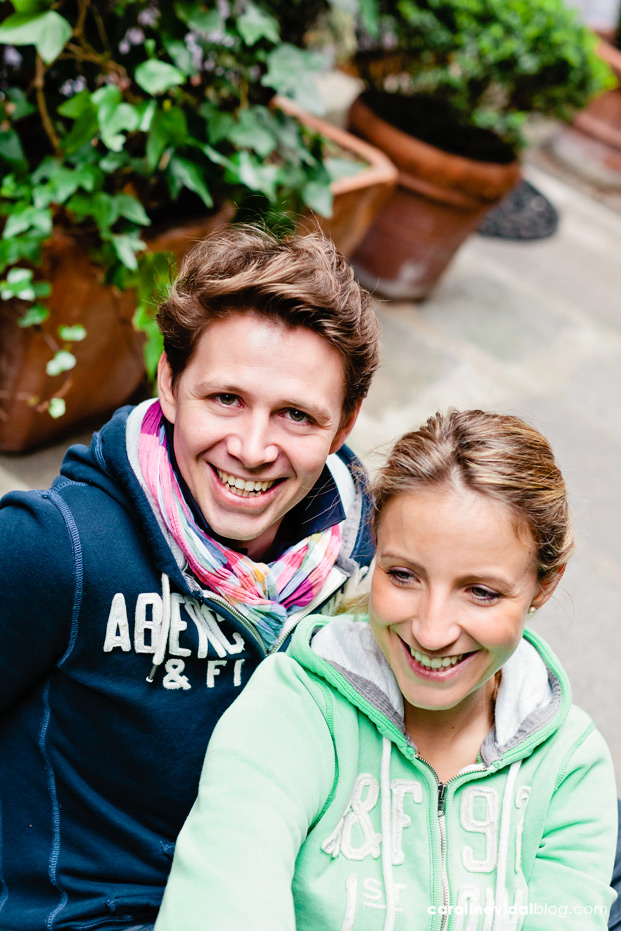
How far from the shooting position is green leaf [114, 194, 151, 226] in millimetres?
2436

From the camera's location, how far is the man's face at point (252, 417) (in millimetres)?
1441

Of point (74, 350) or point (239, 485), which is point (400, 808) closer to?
point (239, 485)

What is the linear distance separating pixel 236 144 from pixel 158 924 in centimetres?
229

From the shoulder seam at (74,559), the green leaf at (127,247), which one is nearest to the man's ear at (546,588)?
the shoulder seam at (74,559)

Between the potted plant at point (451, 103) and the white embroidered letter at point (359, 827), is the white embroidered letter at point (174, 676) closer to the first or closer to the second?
the white embroidered letter at point (359, 827)

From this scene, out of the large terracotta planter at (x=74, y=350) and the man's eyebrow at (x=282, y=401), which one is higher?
the man's eyebrow at (x=282, y=401)

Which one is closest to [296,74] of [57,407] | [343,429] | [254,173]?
[254,173]

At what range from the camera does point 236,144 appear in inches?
112

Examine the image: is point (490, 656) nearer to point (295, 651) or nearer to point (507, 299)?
point (295, 651)

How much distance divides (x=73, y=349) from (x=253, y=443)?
55.7 inches

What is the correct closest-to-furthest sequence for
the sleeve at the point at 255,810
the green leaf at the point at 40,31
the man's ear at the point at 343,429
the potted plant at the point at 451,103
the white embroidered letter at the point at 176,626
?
the sleeve at the point at 255,810, the white embroidered letter at the point at 176,626, the man's ear at the point at 343,429, the green leaf at the point at 40,31, the potted plant at the point at 451,103

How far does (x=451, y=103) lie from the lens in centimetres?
456

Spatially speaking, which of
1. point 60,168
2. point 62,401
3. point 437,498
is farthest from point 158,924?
point 60,168

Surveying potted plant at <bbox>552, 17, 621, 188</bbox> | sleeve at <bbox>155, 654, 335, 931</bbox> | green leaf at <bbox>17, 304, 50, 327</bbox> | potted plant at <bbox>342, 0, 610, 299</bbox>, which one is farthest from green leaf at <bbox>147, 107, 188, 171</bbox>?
potted plant at <bbox>552, 17, 621, 188</bbox>
